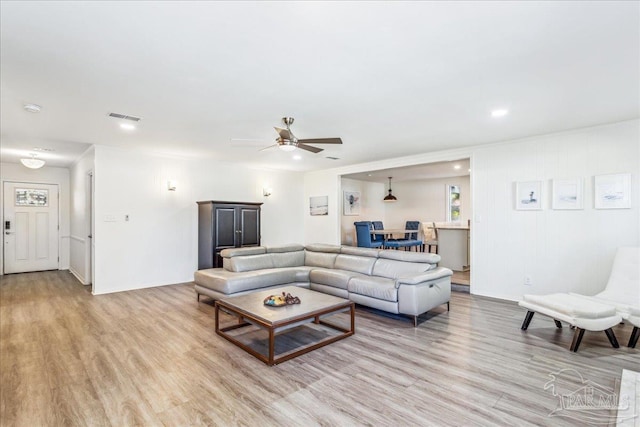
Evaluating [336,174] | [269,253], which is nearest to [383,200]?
[336,174]

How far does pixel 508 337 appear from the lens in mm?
3424

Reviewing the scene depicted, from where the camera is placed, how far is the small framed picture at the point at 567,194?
14.5ft

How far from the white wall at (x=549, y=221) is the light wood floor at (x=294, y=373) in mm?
968

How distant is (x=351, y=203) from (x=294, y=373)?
7840 millimetres

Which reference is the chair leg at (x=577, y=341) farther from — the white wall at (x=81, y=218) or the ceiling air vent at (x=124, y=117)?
the white wall at (x=81, y=218)

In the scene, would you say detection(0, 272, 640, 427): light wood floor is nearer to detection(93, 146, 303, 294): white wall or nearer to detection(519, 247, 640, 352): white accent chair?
detection(519, 247, 640, 352): white accent chair

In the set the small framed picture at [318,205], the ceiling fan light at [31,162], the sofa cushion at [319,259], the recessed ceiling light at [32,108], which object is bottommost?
the sofa cushion at [319,259]

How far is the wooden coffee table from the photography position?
2.88m

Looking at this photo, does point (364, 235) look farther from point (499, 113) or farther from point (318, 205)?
point (499, 113)

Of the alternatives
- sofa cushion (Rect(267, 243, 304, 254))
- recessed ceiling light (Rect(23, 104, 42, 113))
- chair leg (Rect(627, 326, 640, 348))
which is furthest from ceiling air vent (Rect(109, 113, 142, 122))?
chair leg (Rect(627, 326, 640, 348))

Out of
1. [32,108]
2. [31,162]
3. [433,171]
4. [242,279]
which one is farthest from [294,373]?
[433,171]

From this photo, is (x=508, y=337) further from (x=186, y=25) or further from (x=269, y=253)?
(x=186, y=25)

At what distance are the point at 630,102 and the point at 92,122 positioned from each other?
6.28 m

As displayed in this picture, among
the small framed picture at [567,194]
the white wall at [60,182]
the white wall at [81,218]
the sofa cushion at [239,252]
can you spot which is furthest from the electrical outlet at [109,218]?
the small framed picture at [567,194]
